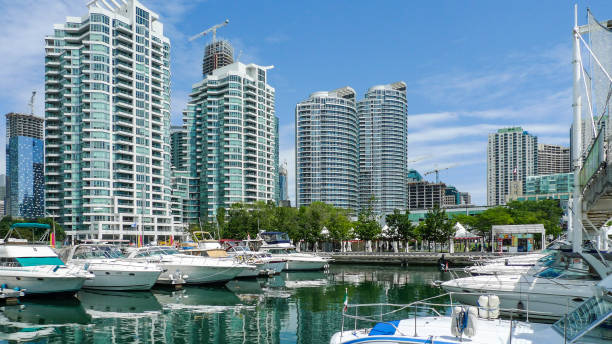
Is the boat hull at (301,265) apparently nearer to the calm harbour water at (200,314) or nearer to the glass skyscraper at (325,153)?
the calm harbour water at (200,314)

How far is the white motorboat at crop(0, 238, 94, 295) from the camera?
29.6 m

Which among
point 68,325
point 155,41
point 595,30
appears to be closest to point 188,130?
point 155,41

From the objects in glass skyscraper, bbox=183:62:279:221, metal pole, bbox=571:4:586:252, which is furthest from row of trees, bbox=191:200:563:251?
metal pole, bbox=571:4:586:252

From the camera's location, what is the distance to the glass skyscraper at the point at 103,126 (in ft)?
335

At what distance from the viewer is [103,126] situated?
10344 cm

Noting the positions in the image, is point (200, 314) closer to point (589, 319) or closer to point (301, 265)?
point (589, 319)

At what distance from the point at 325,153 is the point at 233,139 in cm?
5144

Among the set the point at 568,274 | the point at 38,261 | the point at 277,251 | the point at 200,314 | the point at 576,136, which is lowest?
the point at 277,251

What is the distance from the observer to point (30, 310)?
88.4ft

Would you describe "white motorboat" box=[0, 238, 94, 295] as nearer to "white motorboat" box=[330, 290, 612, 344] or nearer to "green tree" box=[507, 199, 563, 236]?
"white motorboat" box=[330, 290, 612, 344]

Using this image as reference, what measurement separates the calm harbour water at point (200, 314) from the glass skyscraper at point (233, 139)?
103038 millimetres

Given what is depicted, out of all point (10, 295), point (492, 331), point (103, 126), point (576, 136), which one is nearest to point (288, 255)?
point (10, 295)

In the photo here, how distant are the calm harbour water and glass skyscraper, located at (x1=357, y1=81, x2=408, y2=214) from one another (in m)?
158

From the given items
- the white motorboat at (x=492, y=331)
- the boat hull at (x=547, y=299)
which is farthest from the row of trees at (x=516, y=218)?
the white motorboat at (x=492, y=331)
